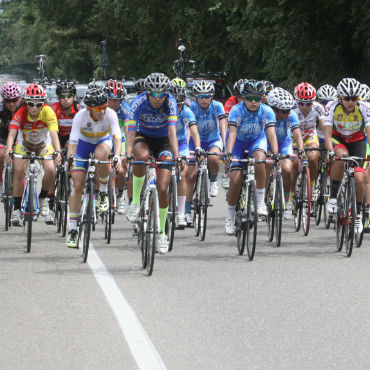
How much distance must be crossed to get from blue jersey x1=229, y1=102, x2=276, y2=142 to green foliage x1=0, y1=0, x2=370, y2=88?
15671 mm

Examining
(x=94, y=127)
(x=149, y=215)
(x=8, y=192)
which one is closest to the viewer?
(x=149, y=215)

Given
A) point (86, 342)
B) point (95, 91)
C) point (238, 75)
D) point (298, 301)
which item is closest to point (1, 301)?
point (86, 342)

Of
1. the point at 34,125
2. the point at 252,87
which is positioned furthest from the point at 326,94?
the point at 34,125

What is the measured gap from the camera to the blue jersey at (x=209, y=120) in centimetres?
1454

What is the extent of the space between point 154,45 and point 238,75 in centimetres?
1084

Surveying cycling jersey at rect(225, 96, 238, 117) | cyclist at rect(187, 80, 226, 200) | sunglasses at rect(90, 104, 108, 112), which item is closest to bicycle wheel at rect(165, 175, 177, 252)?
sunglasses at rect(90, 104, 108, 112)

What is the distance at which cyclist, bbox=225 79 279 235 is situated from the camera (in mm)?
11898

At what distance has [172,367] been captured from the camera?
623 cm

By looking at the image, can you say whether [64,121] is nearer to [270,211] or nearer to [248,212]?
[270,211]

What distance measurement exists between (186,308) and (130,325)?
82 cm

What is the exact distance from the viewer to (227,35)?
39.6 metres

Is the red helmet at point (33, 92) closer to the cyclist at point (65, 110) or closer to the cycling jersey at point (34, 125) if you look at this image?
the cycling jersey at point (34, 125)

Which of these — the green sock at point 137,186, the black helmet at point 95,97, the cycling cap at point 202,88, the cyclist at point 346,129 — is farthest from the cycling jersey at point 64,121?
the cyclist at point 346,129

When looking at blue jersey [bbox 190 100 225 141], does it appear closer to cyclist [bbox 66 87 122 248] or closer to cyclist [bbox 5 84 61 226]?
cyclist [bbox 5 84 61 226]
